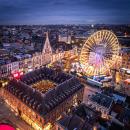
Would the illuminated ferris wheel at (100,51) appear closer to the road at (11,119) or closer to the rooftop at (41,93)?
the rooftop at (41,93)

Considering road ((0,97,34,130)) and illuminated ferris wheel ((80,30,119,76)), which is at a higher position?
illuminated ferris wheel ((80,30,119,76))

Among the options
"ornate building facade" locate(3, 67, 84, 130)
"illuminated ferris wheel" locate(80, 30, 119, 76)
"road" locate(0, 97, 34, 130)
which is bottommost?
"road" locate(0, 97, 34, 130)

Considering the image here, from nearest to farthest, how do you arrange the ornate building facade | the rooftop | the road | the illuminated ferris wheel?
the ornate building facade → the rooftop → the road → the illuminated ferris wheel

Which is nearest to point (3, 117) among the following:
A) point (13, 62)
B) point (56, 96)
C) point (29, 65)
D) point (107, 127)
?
point (56, 96)

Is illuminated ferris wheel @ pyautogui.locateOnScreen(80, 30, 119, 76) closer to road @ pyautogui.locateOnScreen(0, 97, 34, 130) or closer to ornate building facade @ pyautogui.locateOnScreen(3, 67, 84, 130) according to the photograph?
ornate building facade @ pyautogui.locateOnScreen(3, 67, 84, 130)

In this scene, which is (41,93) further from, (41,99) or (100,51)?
(100,51)

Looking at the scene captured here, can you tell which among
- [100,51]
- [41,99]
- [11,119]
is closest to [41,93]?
[41,99]

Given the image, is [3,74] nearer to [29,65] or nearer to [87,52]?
[29,65]

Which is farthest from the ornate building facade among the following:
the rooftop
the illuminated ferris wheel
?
the illuminated ferris wheel
